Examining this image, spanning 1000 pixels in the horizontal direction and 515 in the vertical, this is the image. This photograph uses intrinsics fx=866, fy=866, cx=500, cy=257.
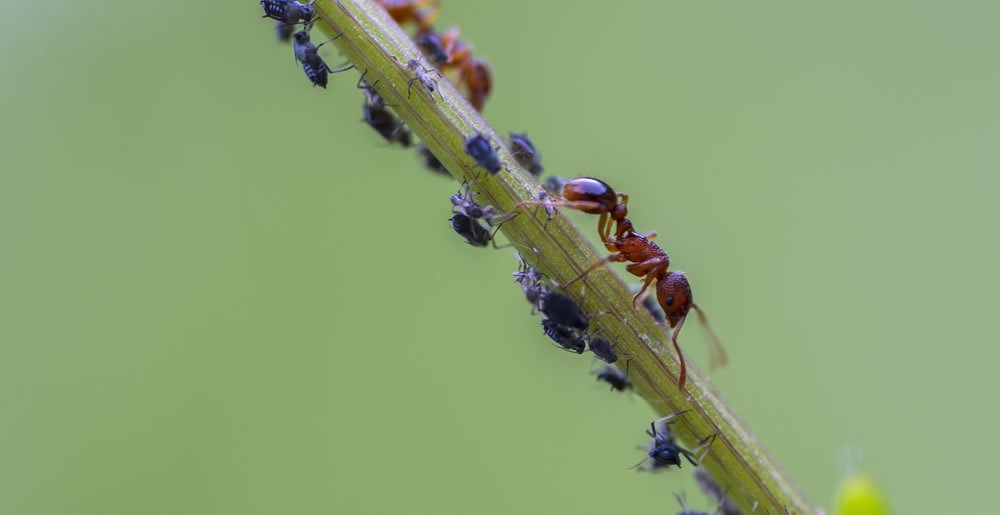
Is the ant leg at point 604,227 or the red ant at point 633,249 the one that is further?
the ant leg at point 604,227

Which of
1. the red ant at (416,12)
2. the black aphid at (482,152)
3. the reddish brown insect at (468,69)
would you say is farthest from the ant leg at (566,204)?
the red ant at (416,12)

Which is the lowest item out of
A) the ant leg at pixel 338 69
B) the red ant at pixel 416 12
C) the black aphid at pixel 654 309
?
the black aphid at pixel 654 309

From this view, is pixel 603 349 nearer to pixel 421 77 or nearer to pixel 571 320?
pixel 571 320

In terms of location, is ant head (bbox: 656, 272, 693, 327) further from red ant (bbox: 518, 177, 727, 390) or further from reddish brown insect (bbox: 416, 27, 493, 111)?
reddish brown insect (bbox: 416, 27, 493, 111)

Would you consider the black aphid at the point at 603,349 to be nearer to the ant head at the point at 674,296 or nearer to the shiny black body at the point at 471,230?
the ant head at the point at 674,296

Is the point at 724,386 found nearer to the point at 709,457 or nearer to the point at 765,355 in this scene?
the point at 765,355

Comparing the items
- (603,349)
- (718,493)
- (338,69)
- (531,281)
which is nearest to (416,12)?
(338,69)
